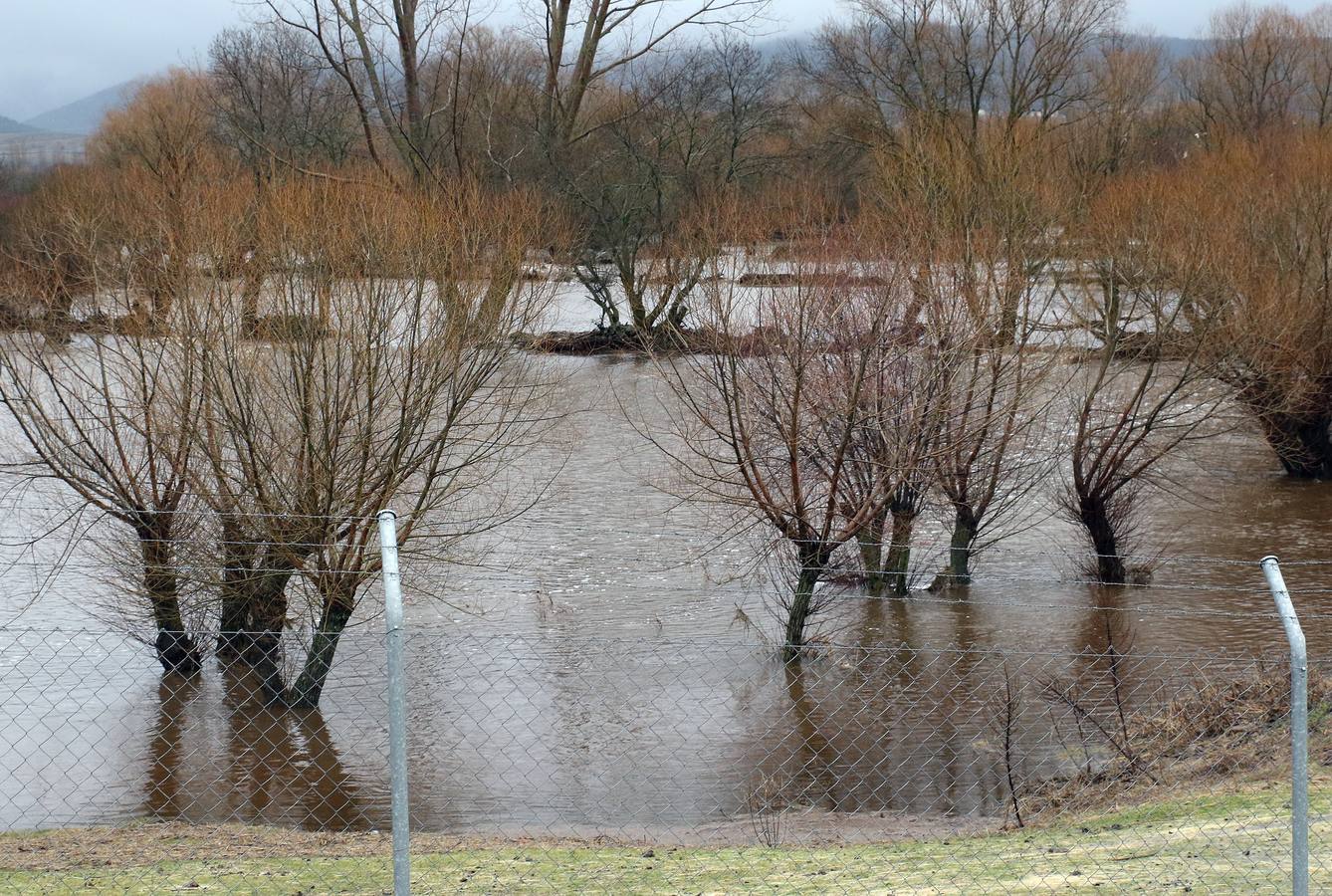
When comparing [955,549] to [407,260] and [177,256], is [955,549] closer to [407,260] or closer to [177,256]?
[407,260]

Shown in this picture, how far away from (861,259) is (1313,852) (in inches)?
427

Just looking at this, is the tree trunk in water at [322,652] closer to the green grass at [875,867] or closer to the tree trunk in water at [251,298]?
the tree trunk in water at [251,298]

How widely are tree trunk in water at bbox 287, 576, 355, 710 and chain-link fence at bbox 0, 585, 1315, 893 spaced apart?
0.74 ft

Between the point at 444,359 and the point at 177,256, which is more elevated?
the point at 177,256

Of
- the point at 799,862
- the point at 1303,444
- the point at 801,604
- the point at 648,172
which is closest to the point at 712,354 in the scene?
the point at 801,604

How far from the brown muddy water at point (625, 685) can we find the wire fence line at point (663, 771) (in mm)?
50

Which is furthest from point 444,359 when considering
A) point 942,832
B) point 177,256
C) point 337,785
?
point 942,832

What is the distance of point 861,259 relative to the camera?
16.8 meters

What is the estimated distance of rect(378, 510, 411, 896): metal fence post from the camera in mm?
4496

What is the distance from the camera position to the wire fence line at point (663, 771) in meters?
7.50

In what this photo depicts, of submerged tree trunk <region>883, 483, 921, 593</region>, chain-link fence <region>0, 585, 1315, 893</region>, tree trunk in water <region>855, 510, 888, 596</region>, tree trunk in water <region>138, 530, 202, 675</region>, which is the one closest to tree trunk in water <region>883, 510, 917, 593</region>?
submerged tree trunk <region>883, 483, 921, 593</region>

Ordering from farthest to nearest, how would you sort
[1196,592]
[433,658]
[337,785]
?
[1196,592] → [433,658] → [337,785]

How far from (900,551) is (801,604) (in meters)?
3.22

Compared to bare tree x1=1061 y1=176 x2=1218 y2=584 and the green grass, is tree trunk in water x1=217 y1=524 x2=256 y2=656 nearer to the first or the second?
the green grass
